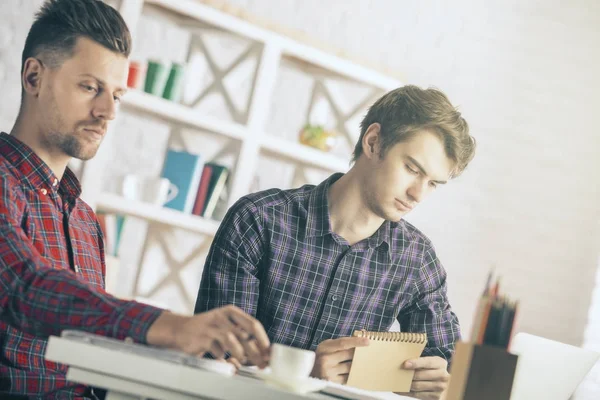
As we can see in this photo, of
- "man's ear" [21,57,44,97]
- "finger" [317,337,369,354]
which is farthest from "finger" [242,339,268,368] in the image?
"man's ear" [21,57,44,97]

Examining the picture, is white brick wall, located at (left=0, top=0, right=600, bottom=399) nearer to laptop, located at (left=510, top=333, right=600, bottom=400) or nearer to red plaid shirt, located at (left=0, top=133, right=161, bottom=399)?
laptop, located at (left=510, top=333, right=600, bottom=400)

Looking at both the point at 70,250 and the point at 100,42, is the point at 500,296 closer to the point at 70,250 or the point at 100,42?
the point at 70,250

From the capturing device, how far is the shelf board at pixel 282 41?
3098 millimetres

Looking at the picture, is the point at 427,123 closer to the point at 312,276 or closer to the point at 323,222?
the point at 323,222

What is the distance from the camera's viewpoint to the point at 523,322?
12.0ft

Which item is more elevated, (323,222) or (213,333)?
(323,222)

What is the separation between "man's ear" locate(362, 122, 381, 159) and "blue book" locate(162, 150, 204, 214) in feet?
3.49

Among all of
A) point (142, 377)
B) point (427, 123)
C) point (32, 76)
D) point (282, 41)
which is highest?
point (282, 41)

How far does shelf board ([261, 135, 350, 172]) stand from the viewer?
10.6ft

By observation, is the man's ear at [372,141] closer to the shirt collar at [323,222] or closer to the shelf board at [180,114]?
the shirt collar at [323,222]

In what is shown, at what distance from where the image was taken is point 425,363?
1544 millimetres

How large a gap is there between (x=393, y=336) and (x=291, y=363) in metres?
0.38

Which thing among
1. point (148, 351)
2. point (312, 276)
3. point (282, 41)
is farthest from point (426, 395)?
point (282, 41)

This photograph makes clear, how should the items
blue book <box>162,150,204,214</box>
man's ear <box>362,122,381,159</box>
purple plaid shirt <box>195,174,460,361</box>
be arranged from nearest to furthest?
purple plaid shirt <box>195,174,460,361</box> < man's ear <box>362,122,381,159</box> < blue book <box>162,150,204,214</box>
